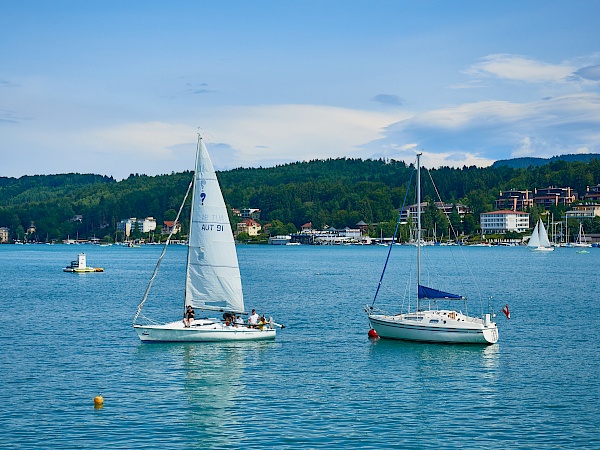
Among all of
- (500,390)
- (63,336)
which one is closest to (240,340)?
(63,336)

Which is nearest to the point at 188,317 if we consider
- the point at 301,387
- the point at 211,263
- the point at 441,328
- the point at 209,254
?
the point at 211,263

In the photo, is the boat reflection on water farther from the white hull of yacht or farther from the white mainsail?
the white mainsail

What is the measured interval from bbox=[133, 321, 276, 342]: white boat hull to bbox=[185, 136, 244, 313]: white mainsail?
1.74 metres

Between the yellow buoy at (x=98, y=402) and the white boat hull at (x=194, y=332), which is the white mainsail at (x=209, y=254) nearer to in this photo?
the white boat hull at (x=194, y=332)

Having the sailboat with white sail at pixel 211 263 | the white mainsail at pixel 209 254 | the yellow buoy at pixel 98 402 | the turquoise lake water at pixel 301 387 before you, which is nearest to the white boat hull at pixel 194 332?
the sailboat with white sail at pixel 211 263

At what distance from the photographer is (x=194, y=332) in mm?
47531

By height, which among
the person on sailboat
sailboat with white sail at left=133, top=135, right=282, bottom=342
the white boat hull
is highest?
sailboat with white sail at left=133, top=135, right=282, bottom=342

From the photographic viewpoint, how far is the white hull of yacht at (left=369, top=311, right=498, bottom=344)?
158ft

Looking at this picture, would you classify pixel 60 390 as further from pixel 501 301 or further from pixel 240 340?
pixel 501 301

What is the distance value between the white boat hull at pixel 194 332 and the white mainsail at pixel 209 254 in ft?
5.71

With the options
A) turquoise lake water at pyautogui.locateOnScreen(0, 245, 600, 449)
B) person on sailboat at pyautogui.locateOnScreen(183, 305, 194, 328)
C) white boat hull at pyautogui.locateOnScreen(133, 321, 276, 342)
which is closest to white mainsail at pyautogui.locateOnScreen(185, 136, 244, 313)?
person on sailboat at pyautogui.locateOnScreen(183, 305, 194, 328)

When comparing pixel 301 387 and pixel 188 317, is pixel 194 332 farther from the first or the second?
pixel 301 387

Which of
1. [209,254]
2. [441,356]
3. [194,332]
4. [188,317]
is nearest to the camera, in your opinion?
[441,356]

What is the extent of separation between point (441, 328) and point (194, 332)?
48.0 feet
